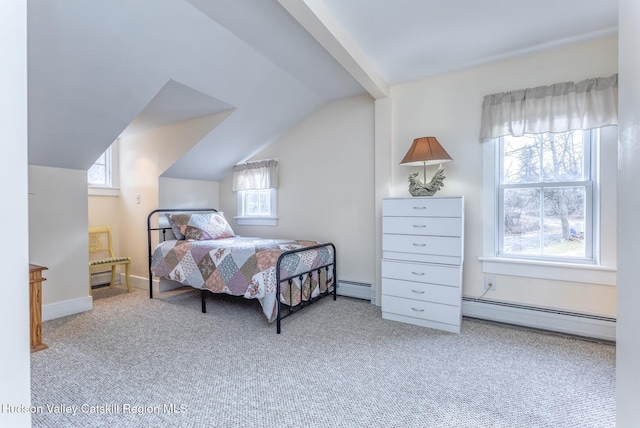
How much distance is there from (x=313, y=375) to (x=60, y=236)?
2808 mm

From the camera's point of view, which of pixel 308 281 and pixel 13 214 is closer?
pixel 13 214

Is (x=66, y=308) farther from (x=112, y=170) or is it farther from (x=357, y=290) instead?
(x=357, y=290)

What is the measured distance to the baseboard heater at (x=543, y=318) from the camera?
2264 mm

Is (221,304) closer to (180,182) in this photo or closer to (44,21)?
(180,182)

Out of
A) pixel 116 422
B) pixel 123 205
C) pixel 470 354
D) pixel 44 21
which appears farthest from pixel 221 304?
pixel 44 21

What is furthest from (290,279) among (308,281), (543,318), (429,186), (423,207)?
(543,318)

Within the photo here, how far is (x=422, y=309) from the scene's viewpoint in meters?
2.54

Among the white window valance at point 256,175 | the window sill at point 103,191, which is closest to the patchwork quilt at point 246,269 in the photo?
the white window valance at point 256,175

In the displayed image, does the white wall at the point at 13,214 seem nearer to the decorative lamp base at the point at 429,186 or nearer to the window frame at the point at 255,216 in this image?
the decorative lamp base at the point at 429,186

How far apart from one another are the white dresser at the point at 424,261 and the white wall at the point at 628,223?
145 cm

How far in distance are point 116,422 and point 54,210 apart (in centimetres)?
234

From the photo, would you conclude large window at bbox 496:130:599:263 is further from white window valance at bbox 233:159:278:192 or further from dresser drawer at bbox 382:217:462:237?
white window valance at bbox 233:159:278:192

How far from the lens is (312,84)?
3.06 metres

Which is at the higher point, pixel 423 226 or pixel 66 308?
pixel 423 226
